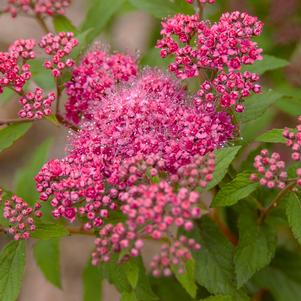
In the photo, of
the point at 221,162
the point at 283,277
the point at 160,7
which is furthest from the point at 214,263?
the point at 160,7

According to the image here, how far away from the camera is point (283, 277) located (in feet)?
10.7

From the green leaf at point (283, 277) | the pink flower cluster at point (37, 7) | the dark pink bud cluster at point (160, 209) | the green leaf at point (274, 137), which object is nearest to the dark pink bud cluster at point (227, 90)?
the green leaf at point (274, 137)

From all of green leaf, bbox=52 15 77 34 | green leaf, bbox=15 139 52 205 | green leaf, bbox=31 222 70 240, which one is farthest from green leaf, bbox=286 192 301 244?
green leaf, bbox=15 139 52 205

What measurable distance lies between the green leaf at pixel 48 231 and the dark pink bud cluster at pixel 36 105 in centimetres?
47

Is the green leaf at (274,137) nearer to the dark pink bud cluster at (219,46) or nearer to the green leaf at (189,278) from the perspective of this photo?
the dark pink bud cluster at (219,46)

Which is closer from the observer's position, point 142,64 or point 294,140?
point 294,140

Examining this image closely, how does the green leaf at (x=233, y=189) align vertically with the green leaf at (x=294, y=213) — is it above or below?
above

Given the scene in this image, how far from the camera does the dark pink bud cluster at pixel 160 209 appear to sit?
6.21 ft

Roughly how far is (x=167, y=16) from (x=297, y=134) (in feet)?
3.69

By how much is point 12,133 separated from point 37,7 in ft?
2.58

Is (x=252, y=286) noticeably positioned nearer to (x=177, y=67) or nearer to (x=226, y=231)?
(x=226, y=231)

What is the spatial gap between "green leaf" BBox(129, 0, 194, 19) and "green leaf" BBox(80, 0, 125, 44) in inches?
12.4

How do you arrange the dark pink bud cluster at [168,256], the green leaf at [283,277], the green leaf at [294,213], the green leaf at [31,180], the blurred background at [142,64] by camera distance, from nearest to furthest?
the dark pink bud cluster at [168,256] → the green leaf at [294,213] → the green leaf at [283,277] → the green leaf at [31,180] → the blurred background at [142,64]

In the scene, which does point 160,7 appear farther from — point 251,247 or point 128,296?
point 128,296
